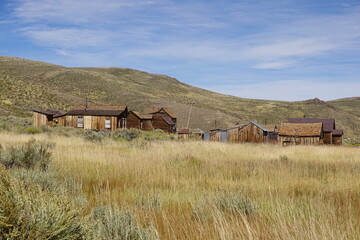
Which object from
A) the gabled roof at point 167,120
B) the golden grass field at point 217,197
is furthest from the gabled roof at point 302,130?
the golden grass field at point 217,197

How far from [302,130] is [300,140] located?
1398 mm

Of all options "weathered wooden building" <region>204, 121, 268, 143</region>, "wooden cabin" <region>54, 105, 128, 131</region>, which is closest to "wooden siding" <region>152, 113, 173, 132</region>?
"wooden cabin" <region>54, 105, 128, 131</region>

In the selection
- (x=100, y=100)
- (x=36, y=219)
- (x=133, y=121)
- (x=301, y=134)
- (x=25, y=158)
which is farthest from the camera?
(x=100, y=100)

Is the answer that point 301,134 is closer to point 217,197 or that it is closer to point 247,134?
point 247,134

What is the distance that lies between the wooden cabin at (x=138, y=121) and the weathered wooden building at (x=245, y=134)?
15.3m

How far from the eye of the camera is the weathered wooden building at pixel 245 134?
4131 centimetres

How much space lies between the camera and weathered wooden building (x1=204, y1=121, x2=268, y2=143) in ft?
136

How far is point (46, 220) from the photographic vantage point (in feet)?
9.01

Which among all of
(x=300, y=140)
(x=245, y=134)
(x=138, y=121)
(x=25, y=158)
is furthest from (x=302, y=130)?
(x=25, y=158)

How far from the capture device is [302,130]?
40031 mm

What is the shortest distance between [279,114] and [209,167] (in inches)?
4086

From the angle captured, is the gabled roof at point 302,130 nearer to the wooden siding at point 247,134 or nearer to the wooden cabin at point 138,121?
the wooden siding at point 247,134

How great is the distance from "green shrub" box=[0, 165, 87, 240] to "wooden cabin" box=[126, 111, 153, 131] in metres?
48.7

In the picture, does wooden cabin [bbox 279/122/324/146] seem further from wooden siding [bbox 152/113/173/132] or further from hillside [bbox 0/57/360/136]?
hillside [bbox 0/57/360/136]
